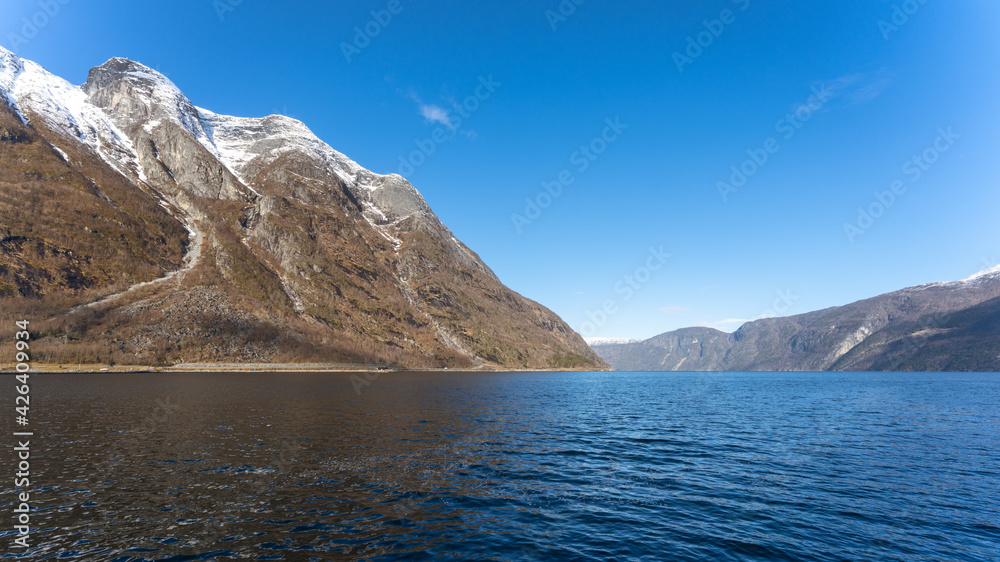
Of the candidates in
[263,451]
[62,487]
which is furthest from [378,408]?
[62,487]

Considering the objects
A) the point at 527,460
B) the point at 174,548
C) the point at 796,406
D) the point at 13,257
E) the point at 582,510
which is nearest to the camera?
the point at 174,548

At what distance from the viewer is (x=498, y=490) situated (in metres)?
26.0

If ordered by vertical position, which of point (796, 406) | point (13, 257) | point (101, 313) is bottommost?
point (796, 406)

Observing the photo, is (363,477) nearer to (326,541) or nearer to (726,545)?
(326,541)

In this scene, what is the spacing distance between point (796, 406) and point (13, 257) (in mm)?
284463

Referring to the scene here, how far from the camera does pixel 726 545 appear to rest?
18.3 metres

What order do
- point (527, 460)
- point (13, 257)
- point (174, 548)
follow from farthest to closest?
point (13, 257) → point (527, 460) → point (174, 548)

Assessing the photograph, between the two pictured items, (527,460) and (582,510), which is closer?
(582,510)

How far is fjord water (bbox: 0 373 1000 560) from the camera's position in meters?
17.9

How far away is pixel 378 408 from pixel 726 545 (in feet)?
177

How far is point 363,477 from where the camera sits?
27.5 metres

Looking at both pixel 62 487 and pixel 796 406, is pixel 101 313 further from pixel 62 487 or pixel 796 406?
pixel 796 406

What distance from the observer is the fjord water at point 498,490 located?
58.6 ft

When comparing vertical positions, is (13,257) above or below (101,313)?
above
